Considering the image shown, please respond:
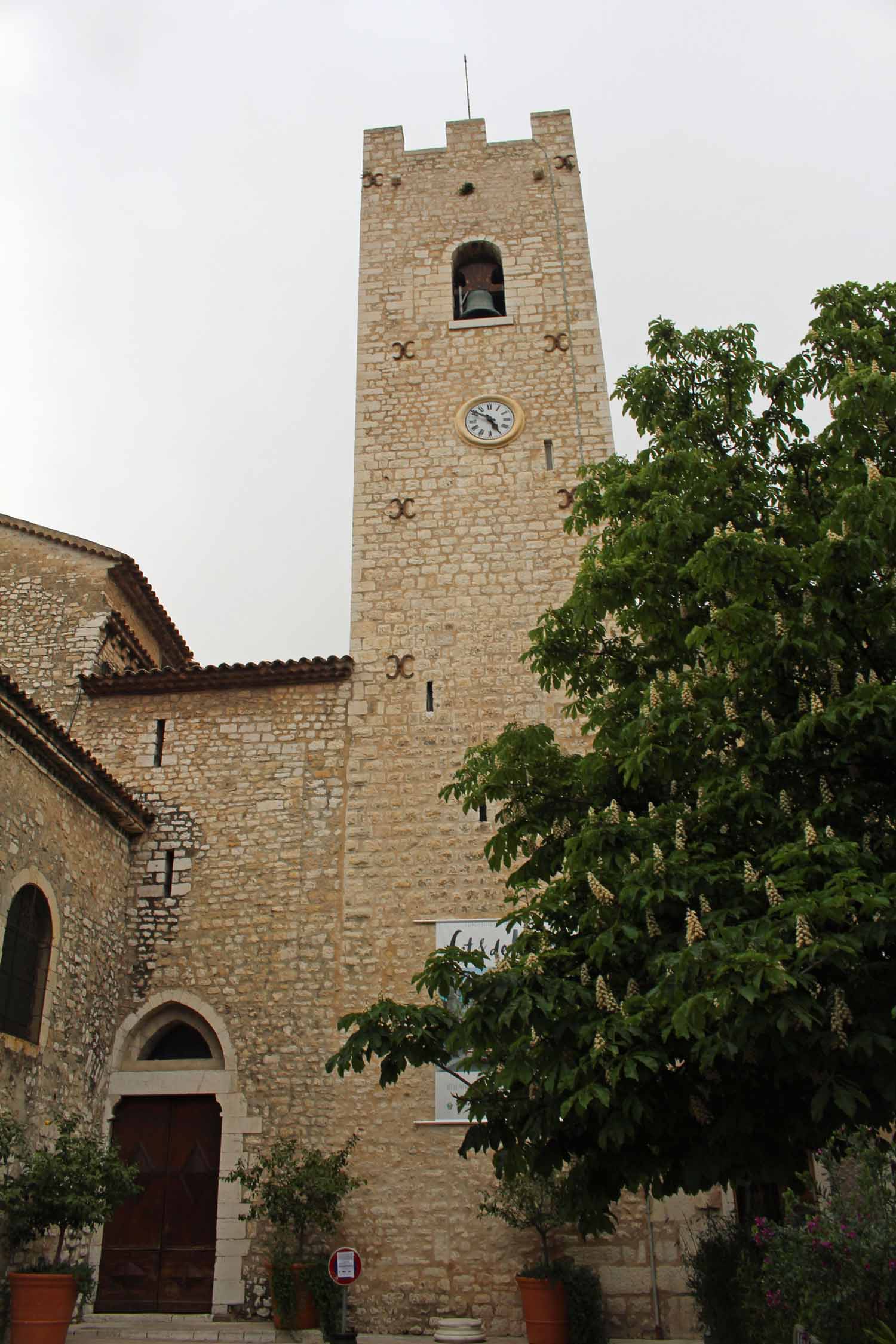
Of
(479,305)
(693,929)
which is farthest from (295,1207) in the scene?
(479,305)

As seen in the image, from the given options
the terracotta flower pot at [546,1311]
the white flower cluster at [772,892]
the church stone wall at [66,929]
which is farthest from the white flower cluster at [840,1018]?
the church stone wall at [66,929]

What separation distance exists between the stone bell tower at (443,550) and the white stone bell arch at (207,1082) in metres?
1.24

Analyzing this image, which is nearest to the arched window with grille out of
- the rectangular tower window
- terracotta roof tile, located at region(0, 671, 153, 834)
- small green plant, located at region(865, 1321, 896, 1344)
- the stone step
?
terracotta roof tile, located at region(0, 671, 153, 834)

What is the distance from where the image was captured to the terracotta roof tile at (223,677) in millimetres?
14383

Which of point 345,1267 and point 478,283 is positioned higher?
point 478,283

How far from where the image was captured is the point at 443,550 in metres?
15.5

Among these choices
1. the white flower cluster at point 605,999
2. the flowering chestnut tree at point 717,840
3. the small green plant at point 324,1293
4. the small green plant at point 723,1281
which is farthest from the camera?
the small green plant at point 324,1293

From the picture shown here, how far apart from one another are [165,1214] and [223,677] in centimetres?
641

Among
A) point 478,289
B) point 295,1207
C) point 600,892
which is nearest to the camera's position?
point 600,892

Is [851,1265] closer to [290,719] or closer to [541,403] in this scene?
[290,719]

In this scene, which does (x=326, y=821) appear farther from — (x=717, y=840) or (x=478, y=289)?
(x=478, y=289)

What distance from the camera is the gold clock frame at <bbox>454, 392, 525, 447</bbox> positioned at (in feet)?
53.5

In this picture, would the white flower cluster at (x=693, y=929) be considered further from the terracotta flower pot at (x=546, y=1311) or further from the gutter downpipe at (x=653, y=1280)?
the terracotta flower pot at (x=546, y=1311)

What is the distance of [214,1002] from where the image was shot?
41.5 feet
